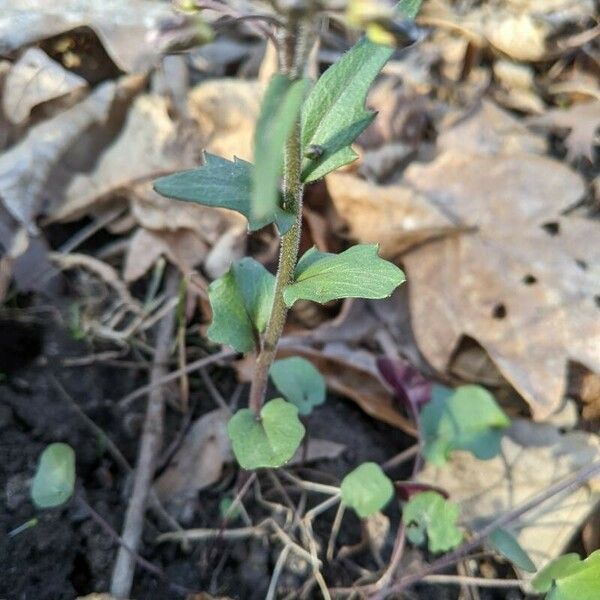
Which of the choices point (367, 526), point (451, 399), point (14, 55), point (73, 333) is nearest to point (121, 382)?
point (73, 333)

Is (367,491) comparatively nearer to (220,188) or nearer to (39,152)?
(220,188)

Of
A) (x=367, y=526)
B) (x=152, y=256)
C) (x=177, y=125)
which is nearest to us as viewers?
(x=367, y=526)

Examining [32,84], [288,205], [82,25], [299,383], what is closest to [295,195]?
[288,205]

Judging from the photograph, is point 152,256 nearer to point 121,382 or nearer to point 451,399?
point 121,382

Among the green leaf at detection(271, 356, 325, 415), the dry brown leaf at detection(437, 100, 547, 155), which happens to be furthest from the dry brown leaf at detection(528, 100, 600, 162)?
the green leaf at detection(271, 356, 325, 415)

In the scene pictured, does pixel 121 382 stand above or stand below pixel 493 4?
below

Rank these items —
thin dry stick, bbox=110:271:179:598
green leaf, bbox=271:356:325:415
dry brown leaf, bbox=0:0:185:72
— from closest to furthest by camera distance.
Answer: thin dry stick, bbox=110:271:179:598 → green leaf, bbox=271:356:325:415 → dry brown leaf, bbox=0:0:185:72

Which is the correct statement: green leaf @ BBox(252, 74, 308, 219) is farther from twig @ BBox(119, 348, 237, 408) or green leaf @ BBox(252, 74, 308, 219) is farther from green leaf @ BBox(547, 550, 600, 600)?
twig @ BBox(119, 348, 237, 408)

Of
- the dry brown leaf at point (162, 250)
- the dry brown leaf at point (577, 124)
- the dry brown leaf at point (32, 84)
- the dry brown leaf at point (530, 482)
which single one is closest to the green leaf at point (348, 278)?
the dry brown leaf at point (530, 482)
